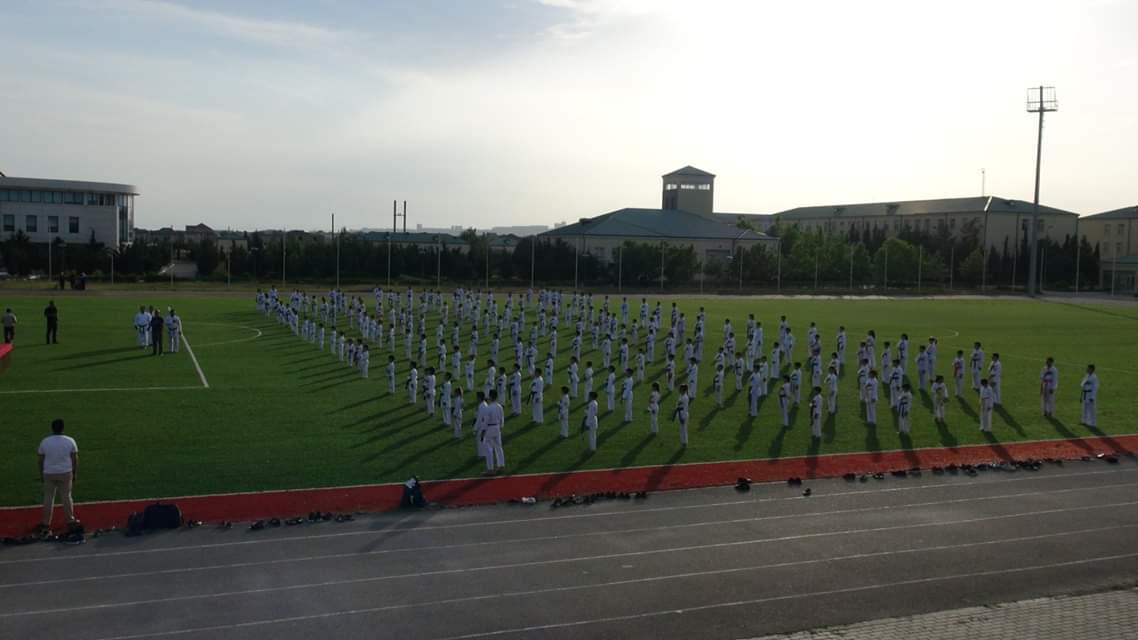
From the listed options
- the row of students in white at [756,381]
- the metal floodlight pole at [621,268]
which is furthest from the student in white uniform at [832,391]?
the metal floodlight pole at [621,268]

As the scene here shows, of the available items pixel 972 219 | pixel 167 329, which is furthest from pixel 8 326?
pixel 972 219

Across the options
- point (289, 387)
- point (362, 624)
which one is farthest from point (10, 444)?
point (362, 624)

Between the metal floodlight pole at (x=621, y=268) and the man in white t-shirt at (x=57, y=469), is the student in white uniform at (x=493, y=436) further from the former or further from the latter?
the metal floodlight pole at (x=621, y=268)

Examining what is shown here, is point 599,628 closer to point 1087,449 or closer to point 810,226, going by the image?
point 1087,449

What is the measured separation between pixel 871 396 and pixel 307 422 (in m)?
11.7

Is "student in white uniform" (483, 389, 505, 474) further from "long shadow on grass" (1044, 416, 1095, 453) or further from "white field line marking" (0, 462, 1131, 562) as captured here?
"long shadow on grass" (1044, 416, 1095, 453)

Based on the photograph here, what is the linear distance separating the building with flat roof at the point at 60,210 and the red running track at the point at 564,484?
63.9 m

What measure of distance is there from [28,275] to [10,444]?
184ft

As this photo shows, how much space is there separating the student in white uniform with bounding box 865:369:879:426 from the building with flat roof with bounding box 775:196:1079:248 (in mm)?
75343

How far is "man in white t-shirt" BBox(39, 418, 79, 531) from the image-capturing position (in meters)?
11.7

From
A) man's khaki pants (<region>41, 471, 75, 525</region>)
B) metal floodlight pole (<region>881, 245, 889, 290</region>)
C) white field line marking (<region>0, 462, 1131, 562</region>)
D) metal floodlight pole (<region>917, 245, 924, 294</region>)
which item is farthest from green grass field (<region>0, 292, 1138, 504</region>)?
metal floodlight pole (<region>881, 245, 889, 290</region>)

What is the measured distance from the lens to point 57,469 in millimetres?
11688

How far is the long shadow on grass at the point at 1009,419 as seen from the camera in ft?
66.0

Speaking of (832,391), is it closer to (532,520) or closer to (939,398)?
(939,398)
